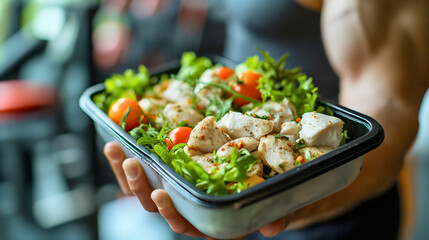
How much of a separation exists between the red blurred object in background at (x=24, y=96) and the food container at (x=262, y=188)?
1.06 meters

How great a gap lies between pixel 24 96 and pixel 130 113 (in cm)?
105

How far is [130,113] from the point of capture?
3.16 ft

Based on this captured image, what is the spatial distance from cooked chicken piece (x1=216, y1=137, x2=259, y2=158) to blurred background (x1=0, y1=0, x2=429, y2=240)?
0.82 metres

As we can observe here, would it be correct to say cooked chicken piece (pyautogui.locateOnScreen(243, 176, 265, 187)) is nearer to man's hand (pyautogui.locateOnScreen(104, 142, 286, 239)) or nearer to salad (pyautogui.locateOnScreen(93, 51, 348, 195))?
salad (pyautogui.locateOnScreen(93, 51, 348, 195))

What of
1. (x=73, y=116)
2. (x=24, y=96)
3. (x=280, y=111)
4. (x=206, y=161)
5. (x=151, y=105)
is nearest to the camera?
(x=206, y=161)

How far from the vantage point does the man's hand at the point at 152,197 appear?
78cm

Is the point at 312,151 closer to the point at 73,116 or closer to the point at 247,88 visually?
the point at 247,88

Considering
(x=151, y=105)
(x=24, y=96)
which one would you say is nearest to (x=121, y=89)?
(x=151, y=105)

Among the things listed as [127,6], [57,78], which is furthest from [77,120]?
[127,6]

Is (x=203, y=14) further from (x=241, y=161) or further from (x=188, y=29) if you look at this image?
(x=241, y=161)

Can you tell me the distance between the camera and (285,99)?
0.93 m

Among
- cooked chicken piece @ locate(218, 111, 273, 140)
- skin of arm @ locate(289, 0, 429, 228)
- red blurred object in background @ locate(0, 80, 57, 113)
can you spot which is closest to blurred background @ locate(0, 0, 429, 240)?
red blurred object in background @ locate(0, 80, 57, 113)

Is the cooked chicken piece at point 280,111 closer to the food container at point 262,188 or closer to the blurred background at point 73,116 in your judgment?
the food container at point 262,188

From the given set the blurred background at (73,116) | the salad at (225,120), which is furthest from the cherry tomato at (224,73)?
the blurred background at (73,116)
